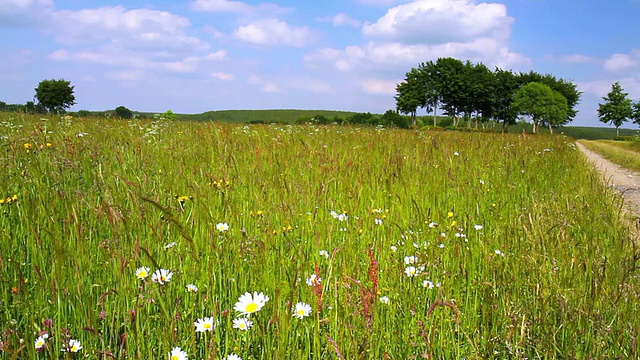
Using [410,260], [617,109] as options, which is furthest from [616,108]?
[410,260]

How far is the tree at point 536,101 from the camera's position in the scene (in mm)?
62062

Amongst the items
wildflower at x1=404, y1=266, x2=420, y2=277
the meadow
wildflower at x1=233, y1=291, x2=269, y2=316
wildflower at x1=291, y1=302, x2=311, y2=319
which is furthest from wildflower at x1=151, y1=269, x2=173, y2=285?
wildflower at x1=404, y1=266, x2=420, y2=277

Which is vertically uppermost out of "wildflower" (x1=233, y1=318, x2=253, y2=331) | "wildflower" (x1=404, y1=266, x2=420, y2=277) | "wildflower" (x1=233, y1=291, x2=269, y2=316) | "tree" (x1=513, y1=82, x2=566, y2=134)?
"tree" (x1=513, y1=82, x2=566, y2=134)

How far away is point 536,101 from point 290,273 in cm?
6967

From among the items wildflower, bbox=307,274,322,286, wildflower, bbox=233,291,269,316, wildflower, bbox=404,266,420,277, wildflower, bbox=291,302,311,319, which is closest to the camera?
wildflower, bbox=307,274,322,286

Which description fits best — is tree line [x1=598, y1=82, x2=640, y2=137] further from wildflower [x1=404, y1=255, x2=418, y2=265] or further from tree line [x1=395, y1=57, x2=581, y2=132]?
wildflower [x1=404, y1=255, x2=418, y2=265]

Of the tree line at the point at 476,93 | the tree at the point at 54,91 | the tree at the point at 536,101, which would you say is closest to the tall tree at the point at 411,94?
the tree line at the point at 476,93

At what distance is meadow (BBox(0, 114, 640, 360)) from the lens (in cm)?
157

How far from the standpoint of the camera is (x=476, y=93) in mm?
67438

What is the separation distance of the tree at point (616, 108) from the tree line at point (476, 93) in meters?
5.56

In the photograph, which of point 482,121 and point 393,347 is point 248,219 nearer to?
point 393,347

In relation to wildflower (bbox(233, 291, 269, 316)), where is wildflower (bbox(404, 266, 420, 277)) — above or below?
below

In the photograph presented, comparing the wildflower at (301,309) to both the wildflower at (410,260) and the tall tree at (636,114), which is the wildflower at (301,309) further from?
the tall tree at (636,114)

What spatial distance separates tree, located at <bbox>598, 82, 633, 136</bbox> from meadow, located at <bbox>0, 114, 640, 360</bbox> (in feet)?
255
